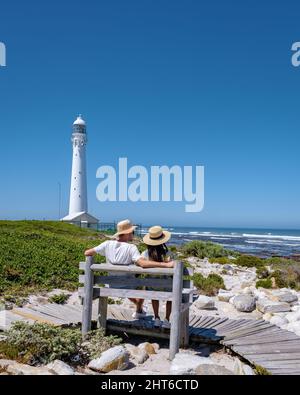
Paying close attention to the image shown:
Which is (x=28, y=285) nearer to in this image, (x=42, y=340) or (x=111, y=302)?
(x=111, y=302)

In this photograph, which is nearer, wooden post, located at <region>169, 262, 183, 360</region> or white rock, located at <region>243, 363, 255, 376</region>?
white rock, located at <region>243, 363, 255, 376</region>

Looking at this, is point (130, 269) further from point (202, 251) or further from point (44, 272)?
point (202, 251)

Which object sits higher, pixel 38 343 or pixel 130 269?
pixel 130 269

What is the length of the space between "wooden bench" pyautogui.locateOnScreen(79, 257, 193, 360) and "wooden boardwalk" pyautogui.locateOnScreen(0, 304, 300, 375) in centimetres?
40

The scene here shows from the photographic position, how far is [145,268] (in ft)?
20.0

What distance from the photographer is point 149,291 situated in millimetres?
6176

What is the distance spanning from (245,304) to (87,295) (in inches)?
199

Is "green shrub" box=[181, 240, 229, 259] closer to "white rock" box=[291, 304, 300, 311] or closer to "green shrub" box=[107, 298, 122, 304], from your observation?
"white rock" box=[291, 304, 300, 311]

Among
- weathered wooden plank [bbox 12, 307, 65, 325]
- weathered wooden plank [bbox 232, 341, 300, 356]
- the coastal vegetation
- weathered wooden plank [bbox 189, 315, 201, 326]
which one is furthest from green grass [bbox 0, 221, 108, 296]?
weathered wooden plank [bbox 232, 341, 300, 356]


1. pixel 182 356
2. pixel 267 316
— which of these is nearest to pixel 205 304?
pixel 267 316

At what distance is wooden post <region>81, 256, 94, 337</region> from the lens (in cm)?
640

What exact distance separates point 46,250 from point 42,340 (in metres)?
9.03

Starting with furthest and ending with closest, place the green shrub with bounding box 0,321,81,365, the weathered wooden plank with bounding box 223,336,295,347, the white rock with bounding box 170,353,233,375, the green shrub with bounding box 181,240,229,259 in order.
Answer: the green shrub with bounding box 181,240,229,259 < the weathered wooden plank with bounding box 223,336,295,347 < the green shrub with bounding box 0,321,81,365 < the white rock with bounding box 170,353,233,375
